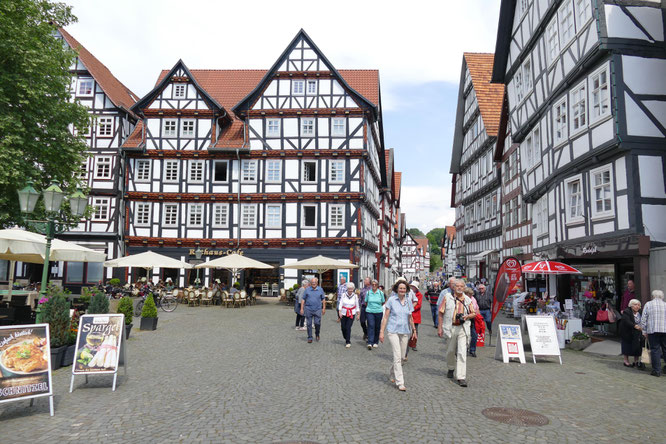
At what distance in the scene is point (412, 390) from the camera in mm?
8312

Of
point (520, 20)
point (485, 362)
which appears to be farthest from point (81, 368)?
point (520, 20)

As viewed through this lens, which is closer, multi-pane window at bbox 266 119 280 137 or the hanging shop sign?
the hanging shop sign

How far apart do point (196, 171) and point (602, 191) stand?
25129 mm

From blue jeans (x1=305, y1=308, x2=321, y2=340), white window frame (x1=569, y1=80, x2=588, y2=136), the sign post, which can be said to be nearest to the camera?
the sign post

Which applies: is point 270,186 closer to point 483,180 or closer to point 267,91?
point 267,91

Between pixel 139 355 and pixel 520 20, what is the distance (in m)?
20.0

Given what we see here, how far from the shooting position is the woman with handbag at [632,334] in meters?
10.9

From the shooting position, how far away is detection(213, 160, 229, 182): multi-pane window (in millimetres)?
33312

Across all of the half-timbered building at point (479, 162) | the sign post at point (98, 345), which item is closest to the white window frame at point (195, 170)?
the half-timbered building at point (479, 162)

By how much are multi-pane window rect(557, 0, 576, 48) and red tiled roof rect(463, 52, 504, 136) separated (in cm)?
1463

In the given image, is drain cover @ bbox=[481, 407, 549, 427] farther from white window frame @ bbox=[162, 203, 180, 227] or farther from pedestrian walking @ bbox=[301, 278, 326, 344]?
white window frame @ bbox=[162, 203, 180, 227]

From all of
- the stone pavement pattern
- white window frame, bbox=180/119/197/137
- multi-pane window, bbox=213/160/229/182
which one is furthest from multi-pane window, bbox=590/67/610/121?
white window frame, bbox=180/119/197/137

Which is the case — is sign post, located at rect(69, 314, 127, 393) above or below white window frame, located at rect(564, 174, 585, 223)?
below

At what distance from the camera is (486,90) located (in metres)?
35.2
